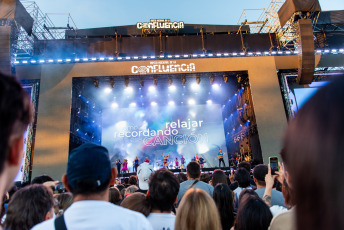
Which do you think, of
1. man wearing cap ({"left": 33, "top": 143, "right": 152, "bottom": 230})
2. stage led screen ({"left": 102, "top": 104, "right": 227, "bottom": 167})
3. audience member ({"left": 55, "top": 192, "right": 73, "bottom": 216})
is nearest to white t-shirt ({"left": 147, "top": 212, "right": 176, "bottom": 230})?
man wearing cap ({"left": 33, "top": 143, "right": 152, "bottom": 230})

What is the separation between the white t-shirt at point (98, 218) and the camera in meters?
1.27

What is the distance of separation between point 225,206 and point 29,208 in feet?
7.06

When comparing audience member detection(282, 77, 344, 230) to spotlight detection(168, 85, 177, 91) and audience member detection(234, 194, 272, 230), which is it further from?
spotlight detection(168, 85, 177, 91)

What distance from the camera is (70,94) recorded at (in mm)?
12781

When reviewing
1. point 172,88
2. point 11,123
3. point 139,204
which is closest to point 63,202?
point 139,204

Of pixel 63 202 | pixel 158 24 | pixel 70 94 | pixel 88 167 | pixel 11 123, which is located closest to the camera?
pixel 11 123

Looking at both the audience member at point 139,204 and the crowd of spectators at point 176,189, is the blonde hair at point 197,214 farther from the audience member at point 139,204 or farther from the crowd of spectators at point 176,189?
the audience member at point 139,204

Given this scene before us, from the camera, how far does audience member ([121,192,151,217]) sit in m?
2.20

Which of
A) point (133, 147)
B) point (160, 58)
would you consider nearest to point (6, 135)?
point (160, 58)

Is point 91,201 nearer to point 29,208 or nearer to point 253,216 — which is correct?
point 29,208

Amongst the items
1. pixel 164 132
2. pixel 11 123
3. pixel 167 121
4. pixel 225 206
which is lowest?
pixel 225 206

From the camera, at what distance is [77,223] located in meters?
1.27

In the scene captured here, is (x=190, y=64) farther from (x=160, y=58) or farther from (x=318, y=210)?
(x=318, y=210)

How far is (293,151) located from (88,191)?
4.07 feet
